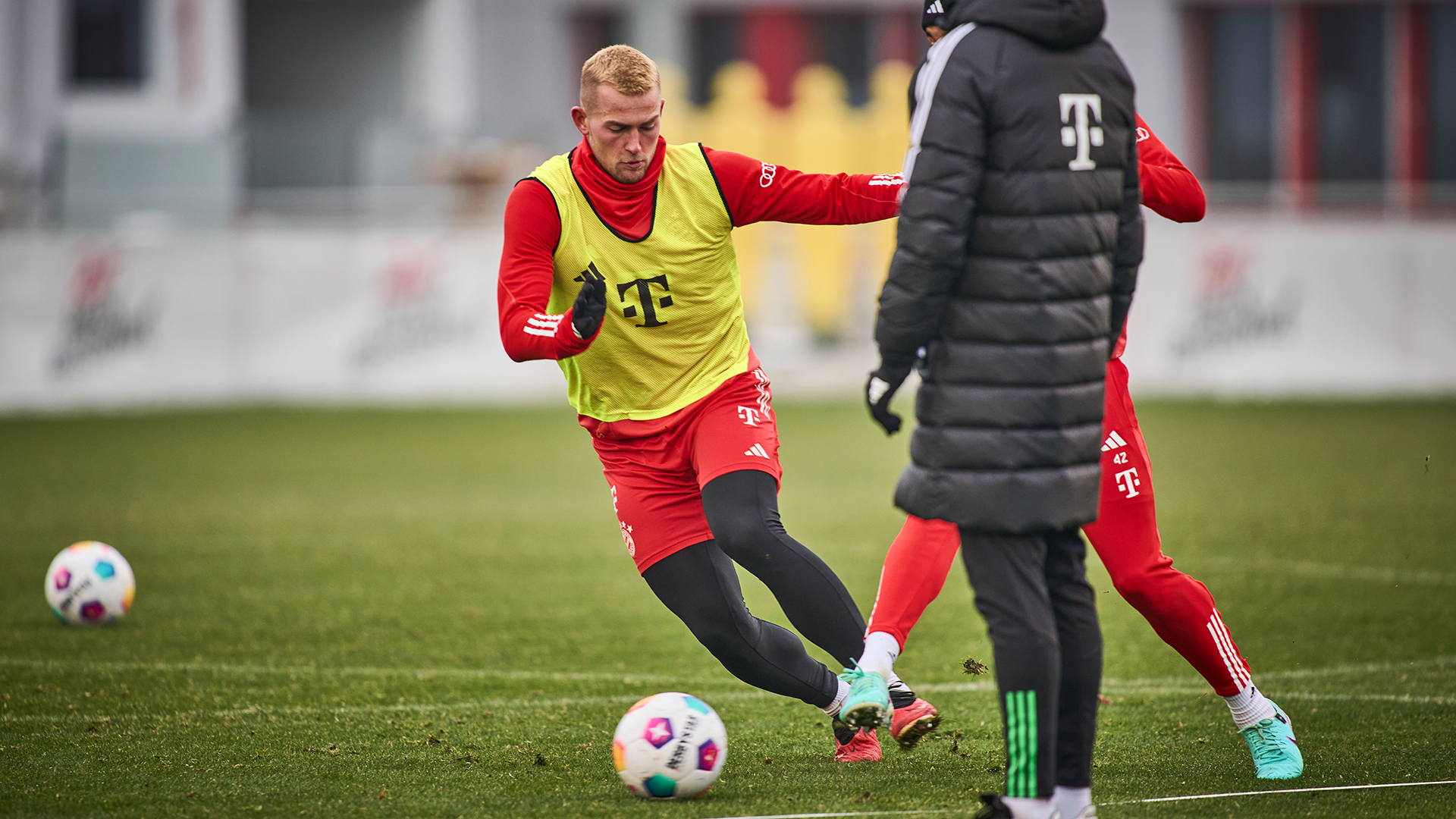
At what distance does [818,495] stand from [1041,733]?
25.6ft

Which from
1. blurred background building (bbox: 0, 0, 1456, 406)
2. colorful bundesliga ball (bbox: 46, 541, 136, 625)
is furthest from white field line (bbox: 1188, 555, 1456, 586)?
blurred background building (bbox: 0, 0, 1456, 406)

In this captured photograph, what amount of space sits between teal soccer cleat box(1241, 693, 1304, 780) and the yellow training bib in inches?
74.0

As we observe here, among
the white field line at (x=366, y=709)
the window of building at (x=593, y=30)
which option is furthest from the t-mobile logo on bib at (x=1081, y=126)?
the window of building at (x=593, y=30)

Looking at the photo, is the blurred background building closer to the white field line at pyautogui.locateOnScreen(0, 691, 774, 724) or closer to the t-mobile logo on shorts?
the white field line at pyautogui.locateOnScreen(0, 691, 774, 724)

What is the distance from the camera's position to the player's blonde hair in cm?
458

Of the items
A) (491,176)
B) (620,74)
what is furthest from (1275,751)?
(491,176)

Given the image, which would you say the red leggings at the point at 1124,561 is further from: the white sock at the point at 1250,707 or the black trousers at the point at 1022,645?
the black trousers at the point at 1022,645

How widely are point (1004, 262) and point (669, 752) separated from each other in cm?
173

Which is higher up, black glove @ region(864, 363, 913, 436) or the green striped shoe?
black glove @ region(864, 363, 913, 436)

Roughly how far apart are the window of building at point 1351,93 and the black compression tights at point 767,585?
2411 centimetres

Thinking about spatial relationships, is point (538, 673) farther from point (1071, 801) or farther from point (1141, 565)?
point (1071, 801)

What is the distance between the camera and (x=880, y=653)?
169 inches

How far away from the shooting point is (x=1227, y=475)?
12.2m

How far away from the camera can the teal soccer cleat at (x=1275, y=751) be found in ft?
15.5
